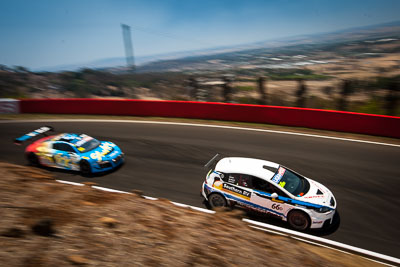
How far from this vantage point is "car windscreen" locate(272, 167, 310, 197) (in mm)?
7340

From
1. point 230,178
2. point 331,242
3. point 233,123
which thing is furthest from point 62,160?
point 233,123

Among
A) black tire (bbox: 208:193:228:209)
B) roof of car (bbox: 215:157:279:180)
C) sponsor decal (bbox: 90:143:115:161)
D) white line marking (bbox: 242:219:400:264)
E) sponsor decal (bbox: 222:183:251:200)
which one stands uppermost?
sponsor decal (bbox: 90:143:115:161)

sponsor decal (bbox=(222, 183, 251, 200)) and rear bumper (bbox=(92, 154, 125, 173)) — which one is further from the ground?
rear bumper (bbox=(92, 154, 125, 173))

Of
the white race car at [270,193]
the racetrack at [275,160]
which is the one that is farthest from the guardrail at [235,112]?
the white race car at [270,193]

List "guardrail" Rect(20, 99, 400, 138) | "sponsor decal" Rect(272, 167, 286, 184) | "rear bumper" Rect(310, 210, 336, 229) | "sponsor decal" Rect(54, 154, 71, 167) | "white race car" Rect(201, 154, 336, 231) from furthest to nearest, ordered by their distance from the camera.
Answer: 1. "guardrail" Rect(20, 99, 400, 138)
2. "sponsor decal" Rect(54, 154, 71, 167)
3. "sponsor decal" Rect(272, 167, 286, 184)
4. "white race car" Rect(201, 154, 336, 231)
5. "rear bumper" Rect(310, 210, 336, 229)

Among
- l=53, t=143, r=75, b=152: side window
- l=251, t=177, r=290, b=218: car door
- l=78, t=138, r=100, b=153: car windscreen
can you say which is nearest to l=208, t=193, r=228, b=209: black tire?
l=251, t=177, r=290, b=218: car door

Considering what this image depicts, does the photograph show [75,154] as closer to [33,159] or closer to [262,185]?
[33,159]

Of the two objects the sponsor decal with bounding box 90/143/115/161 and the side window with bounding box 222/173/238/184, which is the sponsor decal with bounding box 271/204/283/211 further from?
the sponsor decal with bounding box 90/143/115/161

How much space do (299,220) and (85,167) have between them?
7.56 metres

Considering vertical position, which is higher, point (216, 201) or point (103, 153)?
point (103, 153)


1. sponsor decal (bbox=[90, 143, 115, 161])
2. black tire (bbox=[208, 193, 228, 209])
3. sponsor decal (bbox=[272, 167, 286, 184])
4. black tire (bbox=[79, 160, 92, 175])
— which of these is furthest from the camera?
sponsor decal (bbox=[90, 143, 115, 161])

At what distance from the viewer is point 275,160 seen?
11.2 m

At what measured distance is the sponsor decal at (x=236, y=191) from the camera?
754 cm

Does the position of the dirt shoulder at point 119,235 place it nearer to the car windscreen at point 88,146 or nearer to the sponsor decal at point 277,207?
the sponsor decal at point 277,207
